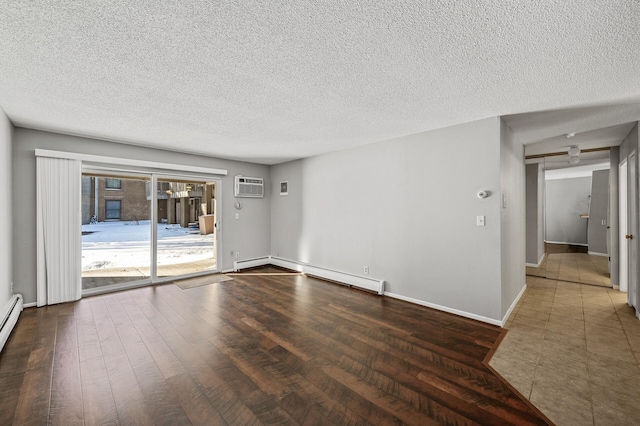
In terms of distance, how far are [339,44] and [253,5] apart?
579mm

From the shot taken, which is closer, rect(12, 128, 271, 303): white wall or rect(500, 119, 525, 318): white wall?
rect(500, 119, 525, 318): white wall

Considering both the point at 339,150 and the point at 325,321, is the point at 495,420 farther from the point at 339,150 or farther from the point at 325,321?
the point at 339,150

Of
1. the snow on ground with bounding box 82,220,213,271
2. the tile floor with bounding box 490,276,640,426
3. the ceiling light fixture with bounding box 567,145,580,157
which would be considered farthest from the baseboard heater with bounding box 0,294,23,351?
the ceiling light fixture with bounding box 567,145,580,157

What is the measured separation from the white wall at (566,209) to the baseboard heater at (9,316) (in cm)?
1073

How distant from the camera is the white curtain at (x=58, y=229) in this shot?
3.62 metres

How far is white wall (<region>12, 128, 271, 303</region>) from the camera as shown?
3516 mm

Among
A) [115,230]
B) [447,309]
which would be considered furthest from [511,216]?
[115,230]

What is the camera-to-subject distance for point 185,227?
577 centimetres

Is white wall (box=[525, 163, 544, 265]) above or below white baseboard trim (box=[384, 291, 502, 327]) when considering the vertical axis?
above

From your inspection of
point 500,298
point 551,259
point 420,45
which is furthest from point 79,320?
point 551,259

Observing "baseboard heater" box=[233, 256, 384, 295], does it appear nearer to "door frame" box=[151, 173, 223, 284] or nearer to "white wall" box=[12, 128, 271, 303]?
"white wall" box=[12, 128, 271, 303]

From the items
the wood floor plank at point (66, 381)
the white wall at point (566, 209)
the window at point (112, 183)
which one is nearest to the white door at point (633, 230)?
the white wall at point (566, 209)

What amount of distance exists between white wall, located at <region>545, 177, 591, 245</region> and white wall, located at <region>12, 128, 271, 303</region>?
849cm

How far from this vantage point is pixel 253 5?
54.7 inches
